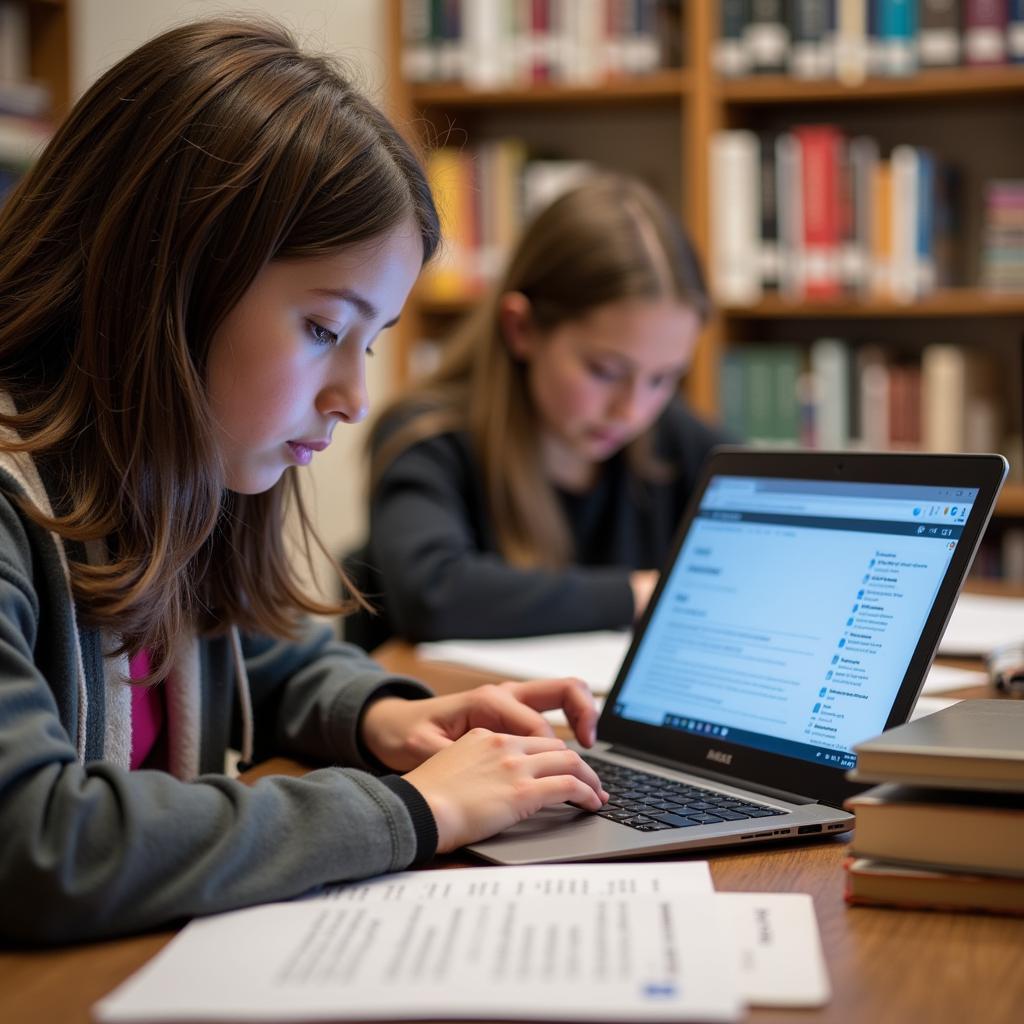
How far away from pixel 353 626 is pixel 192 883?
1.22 m

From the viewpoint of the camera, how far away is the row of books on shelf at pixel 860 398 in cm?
276

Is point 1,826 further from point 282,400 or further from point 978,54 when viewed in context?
point 978,54

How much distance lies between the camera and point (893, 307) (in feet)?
8.91

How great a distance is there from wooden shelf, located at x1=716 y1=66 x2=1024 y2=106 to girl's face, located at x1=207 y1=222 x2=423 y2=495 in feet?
6.46

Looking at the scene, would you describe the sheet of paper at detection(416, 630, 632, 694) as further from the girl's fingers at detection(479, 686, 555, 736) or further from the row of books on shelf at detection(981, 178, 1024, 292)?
the row of books on shelf at detection(981, 178, 1024, 292)

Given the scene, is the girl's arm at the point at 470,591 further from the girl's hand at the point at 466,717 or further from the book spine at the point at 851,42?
the book spine at the point at 851,42

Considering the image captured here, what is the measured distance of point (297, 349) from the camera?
90 centimetres

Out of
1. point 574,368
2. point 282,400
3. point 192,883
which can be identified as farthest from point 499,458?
point 192,883

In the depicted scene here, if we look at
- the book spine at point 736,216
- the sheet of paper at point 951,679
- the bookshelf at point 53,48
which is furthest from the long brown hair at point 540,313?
the bookshelf at point 53,48

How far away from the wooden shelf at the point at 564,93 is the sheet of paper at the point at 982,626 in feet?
4.59

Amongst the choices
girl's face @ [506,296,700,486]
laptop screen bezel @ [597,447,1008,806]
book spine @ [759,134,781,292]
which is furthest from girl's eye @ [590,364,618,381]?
book spine @ [759,134,781,292]

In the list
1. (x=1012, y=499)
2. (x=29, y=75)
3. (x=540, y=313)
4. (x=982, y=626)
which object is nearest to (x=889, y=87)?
(x=1012, y=499)

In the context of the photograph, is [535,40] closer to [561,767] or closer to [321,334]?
[321,334]

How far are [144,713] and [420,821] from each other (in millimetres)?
379
